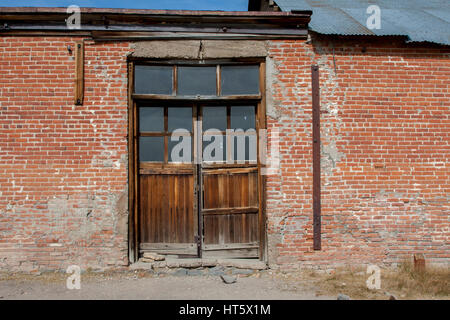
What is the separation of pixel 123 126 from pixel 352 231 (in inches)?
150

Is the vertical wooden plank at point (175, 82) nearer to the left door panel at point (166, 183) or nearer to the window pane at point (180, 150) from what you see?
the left door panel at point (166, 183)

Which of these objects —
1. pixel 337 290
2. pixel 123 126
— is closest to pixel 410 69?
pixel 337 290

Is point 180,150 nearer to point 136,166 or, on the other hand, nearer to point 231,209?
point 136,166

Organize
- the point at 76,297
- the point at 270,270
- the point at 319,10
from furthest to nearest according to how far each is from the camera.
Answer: the point at 319,10
the point at 270,270
the point at 76,297

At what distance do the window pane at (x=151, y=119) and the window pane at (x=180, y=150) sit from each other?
11.7 inches

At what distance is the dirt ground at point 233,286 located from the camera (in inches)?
161

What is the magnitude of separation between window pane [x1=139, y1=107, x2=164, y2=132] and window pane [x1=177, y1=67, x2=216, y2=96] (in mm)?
493

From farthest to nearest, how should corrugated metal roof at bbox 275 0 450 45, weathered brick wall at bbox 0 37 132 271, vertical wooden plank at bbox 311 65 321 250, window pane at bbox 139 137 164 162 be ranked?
window pane at bbox 139 137 164 162 < corrugated metal roof at bbox 275 0 450 45 < vertical wooden plank at bbox 311 65 321 250 < weathered brick wall at bbox 0 37 132 271

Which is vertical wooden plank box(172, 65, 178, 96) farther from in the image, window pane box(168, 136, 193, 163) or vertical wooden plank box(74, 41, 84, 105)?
vertical wooden plank box(74, 41, 84, 105)

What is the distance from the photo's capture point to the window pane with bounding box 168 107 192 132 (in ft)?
17.1

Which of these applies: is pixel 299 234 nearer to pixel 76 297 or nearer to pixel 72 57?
pixel 76 297

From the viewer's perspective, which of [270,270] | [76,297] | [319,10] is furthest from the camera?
[319,10]

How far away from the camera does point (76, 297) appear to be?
13.3 feet

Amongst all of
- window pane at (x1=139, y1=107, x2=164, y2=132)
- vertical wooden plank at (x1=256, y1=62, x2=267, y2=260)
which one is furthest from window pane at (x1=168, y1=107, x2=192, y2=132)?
vertical wooden plank at (x1=256, y1=62, x2=267, y2=260)
